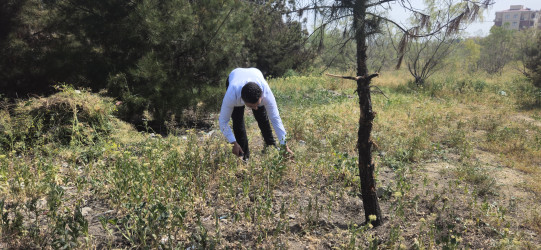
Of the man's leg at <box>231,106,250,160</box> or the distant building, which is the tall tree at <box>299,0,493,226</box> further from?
the distant building

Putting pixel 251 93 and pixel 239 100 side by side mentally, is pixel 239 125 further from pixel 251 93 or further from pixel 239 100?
pixel 251 93

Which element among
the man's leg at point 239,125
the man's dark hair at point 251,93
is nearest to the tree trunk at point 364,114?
the man's dark hair at point 251,93

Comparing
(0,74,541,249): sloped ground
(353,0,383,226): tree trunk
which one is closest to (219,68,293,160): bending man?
(0,74,541,249): sloped ground

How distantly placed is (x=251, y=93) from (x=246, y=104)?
174 millimetres

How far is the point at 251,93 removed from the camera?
286 cm

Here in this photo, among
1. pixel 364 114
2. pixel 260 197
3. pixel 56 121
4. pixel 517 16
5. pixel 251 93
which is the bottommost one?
pixel 260 197

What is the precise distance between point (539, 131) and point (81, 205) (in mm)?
7138

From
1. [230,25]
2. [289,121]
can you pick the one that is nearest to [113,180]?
[289,121]

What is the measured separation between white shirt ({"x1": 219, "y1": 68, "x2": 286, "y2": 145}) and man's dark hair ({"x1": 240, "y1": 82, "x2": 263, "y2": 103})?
0.23 metres

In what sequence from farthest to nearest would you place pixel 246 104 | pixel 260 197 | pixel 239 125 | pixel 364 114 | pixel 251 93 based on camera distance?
pixel 239 125 → pixel 246 104 → pixel 251 93 → pixel 260 197 → pixel 364 114

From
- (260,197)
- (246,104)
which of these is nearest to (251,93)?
(246,104)

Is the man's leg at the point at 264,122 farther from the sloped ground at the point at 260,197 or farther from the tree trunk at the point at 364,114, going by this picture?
the tree trunk at the point at 364,114

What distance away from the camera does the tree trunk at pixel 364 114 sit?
2195mm

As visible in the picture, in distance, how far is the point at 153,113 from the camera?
5.50 m
